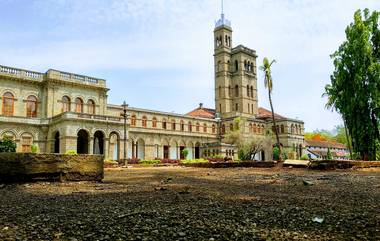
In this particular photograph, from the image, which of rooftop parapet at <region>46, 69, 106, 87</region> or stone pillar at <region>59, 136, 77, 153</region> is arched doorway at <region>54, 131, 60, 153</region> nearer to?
stone pillar at <region>59, 136, 77, 153</region>

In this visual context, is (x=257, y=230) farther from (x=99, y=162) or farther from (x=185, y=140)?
(x=185, y=140)

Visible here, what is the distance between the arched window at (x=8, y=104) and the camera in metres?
31.4

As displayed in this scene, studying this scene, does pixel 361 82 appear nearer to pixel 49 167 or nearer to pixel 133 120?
pixel 49 167

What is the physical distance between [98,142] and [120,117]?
3.82 m

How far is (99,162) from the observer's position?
879cm

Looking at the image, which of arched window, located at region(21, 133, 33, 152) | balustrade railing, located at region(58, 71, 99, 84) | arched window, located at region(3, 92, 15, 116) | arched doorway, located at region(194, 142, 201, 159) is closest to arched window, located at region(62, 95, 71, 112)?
balustrade railing, located at region(58, 71, 99, 84)

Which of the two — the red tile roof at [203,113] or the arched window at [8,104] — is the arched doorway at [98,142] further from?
the red tile roof at [203,113]

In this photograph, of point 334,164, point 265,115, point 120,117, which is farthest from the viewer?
point 265,115

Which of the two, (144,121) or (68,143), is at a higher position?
(144,121)

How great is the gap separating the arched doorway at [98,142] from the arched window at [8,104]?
882cm

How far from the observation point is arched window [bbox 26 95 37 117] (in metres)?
33.0

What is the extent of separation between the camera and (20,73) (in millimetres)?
32594

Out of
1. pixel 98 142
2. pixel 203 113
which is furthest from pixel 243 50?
pixel 98 142

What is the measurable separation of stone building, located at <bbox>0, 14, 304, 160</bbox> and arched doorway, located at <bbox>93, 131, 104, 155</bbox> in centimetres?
11
